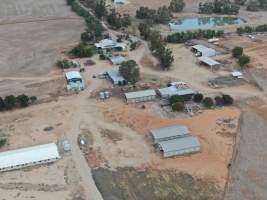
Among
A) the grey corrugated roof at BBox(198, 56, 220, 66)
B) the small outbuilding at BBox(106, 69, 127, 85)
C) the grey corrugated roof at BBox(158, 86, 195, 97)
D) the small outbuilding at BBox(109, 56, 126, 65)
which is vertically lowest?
the grey corrugated roof at BBox(158, 86, 195, 97)

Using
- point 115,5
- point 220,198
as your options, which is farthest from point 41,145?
point 115,5

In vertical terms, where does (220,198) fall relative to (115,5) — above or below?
below

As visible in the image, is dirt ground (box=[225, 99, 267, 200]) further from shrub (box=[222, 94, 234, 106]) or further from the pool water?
the pool water

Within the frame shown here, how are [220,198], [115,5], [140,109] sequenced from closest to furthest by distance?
[220,198] < [140,109] < [115,5]

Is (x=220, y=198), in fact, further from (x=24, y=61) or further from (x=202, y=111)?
(x=24, y=61)

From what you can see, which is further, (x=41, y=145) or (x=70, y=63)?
(x=70, y=63)

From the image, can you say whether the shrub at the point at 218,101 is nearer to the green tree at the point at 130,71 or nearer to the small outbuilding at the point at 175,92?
the small outbuilding at the point at 175,92

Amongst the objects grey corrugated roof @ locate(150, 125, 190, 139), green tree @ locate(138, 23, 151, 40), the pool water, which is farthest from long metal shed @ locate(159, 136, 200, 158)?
the pool water
